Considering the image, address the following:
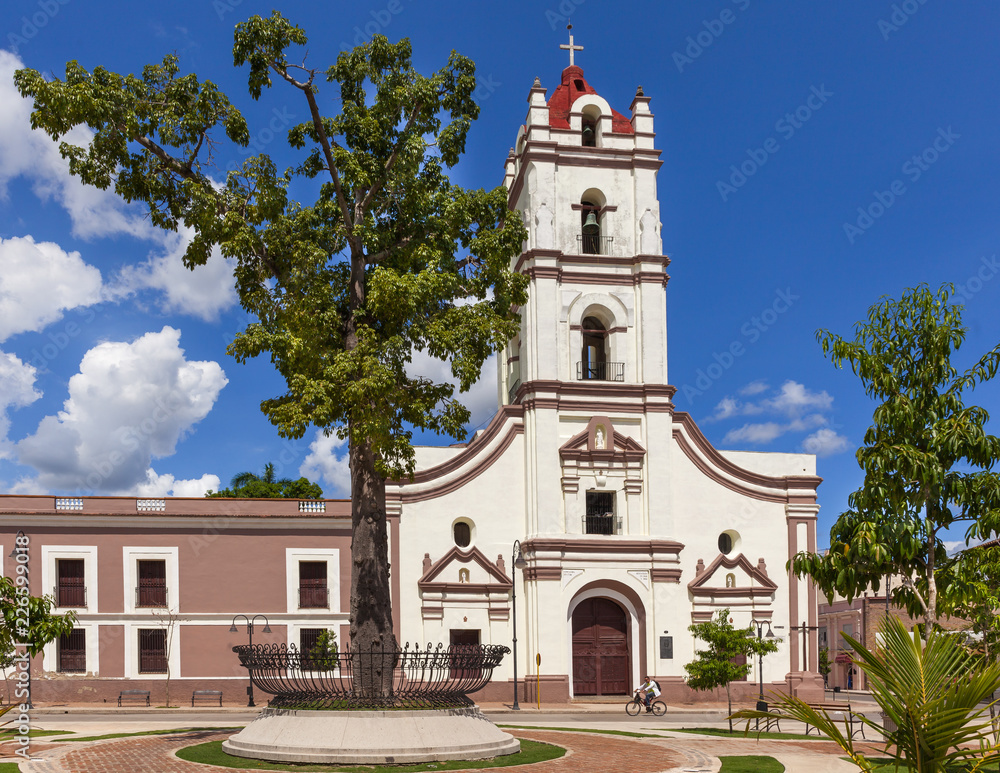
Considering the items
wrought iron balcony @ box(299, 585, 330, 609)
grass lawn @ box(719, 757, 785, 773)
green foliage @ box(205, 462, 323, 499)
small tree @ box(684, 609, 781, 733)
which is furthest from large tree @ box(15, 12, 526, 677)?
green foliage @ box(205, 462, 323, 499)

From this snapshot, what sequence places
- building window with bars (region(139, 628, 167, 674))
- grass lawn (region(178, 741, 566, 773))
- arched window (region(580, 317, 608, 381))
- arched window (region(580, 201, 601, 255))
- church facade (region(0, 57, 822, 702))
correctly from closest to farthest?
1. grass lawn (region(178, 741, 566, 773))
2. building window with bars (region(139, 628, 167, 674))
3. church facade (region(0, 57, 822, 702))
4. arched window (region(580, 317, 608, 381))
5. arched window (region(580, 201, 601, 255))

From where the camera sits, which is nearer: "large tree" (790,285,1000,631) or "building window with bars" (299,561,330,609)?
"large tree" (790,285,1000,631)

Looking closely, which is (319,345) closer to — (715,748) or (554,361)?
(715,748)

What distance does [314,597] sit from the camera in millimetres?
34562

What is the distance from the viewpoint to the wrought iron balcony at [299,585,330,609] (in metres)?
34.5

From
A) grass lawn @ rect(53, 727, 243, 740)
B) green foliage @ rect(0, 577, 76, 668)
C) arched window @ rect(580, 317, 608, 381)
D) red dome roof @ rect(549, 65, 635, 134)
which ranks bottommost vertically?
grass lawn @ rect(53, 727, 243, 740)

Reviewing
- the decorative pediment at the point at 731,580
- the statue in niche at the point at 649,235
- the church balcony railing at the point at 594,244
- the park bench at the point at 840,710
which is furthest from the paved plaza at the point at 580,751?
the church balcony railing at the point at 594,244

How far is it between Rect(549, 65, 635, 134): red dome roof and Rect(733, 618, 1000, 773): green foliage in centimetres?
3227

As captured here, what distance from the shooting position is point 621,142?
38094 millimetres

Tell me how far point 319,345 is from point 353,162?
3424 millimetres

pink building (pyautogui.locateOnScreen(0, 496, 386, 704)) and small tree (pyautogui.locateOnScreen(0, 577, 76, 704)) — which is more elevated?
small tree (pyautogui.locateOnScreen(0, 577, 76, 704))

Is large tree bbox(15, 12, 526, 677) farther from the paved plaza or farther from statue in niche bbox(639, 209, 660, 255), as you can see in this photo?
statue in niche bbox(639, 209, 660, 255)

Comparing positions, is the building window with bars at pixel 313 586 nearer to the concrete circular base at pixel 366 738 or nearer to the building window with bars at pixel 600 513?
the building window with bars at pixel 600 513

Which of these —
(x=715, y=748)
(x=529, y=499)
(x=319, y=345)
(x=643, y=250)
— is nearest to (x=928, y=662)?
(x=715, y=748)
